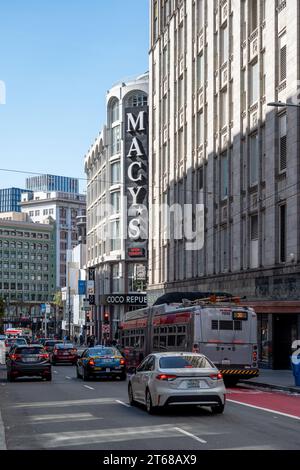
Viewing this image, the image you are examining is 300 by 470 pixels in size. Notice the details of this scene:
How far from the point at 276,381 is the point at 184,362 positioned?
46.0 feet

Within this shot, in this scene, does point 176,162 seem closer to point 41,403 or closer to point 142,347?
point 142,347

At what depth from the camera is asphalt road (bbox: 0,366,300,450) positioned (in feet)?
48.7

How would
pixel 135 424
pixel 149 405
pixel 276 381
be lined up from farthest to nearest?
pixel 276 381 → pixel 149 405 → pixel 135 424

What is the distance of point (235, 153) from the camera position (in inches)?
1944

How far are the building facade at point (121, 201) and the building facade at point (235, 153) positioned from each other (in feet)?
67.7

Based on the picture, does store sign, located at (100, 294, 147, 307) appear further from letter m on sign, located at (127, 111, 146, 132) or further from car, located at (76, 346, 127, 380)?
car, located at (76, 346, 127, 380)

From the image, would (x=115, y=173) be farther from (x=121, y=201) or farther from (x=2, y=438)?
(x=2, y=438)

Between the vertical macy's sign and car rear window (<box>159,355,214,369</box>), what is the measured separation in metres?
70.6

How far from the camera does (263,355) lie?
44.7 meters

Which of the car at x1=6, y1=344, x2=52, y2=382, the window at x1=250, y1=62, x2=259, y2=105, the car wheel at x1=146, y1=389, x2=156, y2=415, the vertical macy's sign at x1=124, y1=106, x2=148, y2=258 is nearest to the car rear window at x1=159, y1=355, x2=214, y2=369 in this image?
the car wheel at x1=146, y1=389, x2=156, y2=415

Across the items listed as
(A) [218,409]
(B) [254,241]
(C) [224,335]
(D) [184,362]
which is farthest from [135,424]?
(B) [254,241]

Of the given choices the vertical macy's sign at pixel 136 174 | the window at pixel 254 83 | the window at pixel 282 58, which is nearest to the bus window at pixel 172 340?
the window at pixel 282 58

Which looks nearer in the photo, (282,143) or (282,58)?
(282,143)

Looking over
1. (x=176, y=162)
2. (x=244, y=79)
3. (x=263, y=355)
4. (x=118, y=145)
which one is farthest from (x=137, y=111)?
(x=263, y=355)
